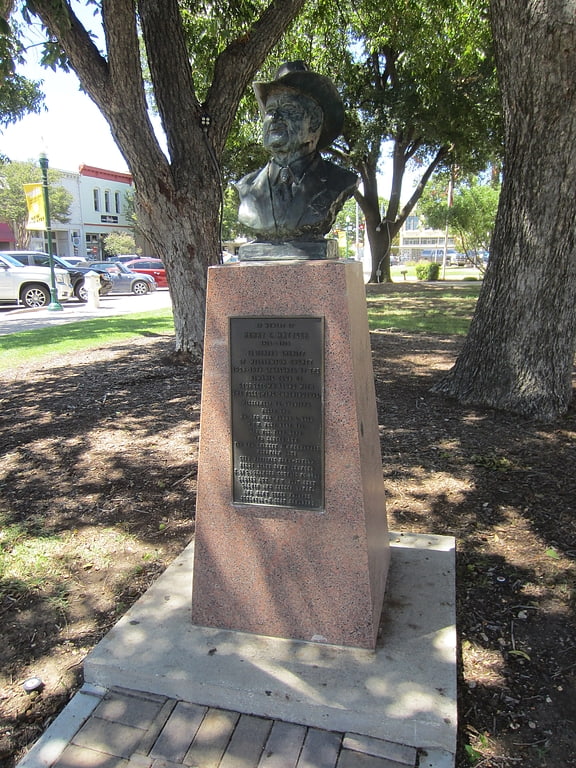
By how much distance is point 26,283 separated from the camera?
1869cm

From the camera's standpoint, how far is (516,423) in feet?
18.7

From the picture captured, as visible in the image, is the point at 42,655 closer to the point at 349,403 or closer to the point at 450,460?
the point at 349,403

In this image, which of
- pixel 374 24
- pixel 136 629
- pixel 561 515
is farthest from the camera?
pixel 374 24

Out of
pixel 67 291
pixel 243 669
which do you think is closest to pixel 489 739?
pixel 243 669

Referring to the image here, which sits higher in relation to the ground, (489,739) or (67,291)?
(67,291)

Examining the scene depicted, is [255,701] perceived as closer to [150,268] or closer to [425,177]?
[425,177]

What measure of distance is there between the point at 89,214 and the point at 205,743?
56535mm

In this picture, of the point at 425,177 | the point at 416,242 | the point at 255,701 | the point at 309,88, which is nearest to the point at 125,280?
the point at 425,177

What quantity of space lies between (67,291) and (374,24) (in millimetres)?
12645

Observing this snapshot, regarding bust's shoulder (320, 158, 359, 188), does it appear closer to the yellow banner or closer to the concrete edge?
the concrete edge

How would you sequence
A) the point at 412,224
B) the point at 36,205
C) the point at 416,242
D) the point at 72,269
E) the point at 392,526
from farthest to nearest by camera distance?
the point at 412,224 < the point at 416,242 < the point at 72,269 < the point at 36,205 < the point at 392,526

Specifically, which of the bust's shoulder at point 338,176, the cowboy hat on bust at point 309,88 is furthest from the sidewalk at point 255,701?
the cowboy hat on bust at point 309,88

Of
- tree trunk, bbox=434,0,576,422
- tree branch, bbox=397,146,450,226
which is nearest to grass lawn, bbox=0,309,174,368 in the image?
tree trunk, bbox=434,0,576,422

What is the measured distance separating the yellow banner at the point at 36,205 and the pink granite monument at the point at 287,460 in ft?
57.6
